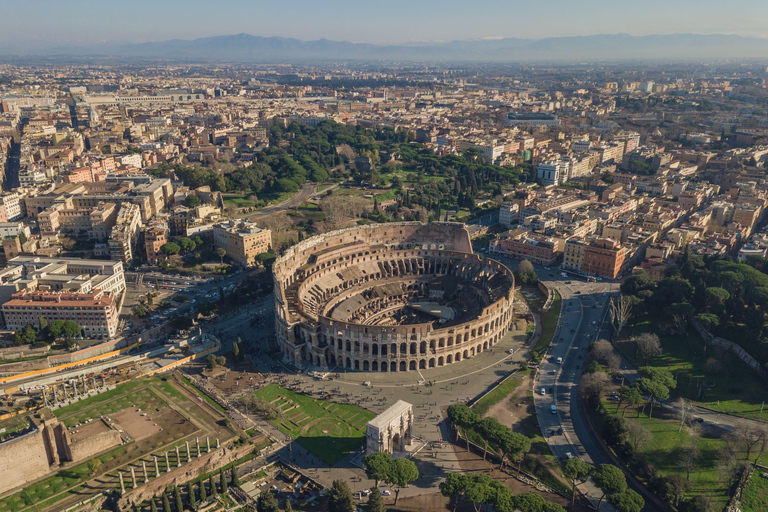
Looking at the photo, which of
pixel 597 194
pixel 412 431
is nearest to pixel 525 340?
pixel 412 431

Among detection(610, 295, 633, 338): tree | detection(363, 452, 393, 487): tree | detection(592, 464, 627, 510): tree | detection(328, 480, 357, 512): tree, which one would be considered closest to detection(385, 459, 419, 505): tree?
detection(363, 452, 393, 487): tree

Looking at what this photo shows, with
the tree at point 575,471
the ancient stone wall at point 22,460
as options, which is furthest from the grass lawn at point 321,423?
the ancient stone wall at point 22,460

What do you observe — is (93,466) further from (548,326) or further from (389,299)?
(548,326)

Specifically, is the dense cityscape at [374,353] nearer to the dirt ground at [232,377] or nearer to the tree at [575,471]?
the tree at [575,471]

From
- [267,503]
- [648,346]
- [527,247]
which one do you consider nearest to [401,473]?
[267,503]

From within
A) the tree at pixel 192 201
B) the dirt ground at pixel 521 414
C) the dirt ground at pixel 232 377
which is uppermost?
the tree at pixel 192 201

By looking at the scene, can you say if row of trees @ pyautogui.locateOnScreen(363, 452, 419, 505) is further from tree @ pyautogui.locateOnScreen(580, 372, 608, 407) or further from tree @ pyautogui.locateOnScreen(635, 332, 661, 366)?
tree @ pyautogui.locateOnScreen(635, 332, 661, 366)
